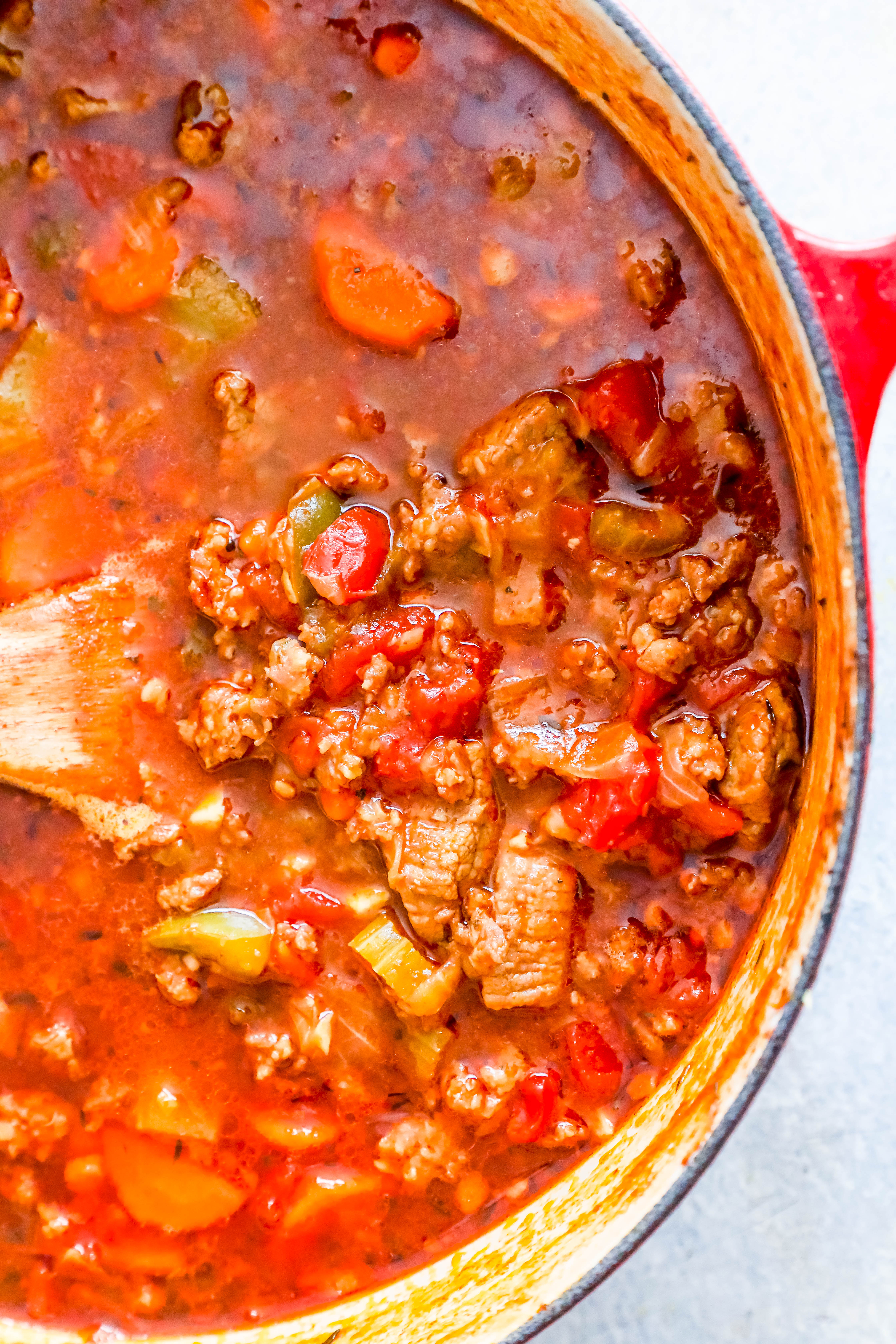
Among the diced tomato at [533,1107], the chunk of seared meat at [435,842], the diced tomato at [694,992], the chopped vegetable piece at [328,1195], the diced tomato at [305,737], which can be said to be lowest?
the chopped vegetable piece at [328,1195]

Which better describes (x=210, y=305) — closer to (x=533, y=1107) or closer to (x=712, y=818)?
(x=712, y=818)

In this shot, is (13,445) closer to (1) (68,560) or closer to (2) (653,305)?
(1) (68,560)

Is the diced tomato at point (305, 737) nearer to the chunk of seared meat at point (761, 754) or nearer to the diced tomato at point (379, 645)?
the diced tomato at point (379, 645)

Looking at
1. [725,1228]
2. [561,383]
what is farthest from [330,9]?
[725,1228]

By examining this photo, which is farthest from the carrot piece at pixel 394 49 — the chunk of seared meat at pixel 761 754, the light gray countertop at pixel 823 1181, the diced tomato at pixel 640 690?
the chunk of seared meat at pixel 761 754

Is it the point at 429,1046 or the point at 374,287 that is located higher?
the point at 374,287

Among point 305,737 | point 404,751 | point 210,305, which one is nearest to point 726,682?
point 404,751
